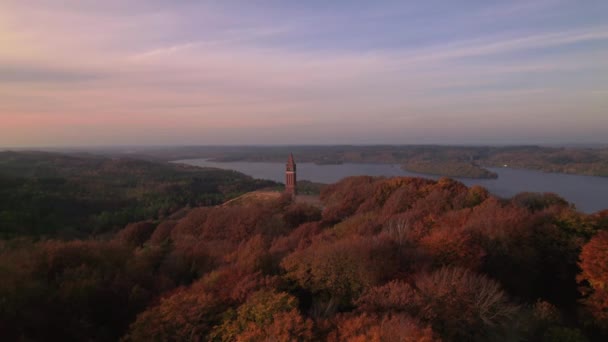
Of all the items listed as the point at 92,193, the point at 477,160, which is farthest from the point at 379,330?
the point at 477,160

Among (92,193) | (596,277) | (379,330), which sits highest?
(379,330)

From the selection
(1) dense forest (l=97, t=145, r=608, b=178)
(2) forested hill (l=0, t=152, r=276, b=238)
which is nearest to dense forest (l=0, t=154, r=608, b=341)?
(2) forested hill (l=0, t=152, r=276, b=238)

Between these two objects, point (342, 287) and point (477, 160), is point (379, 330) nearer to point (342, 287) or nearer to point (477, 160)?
point (342, 287)

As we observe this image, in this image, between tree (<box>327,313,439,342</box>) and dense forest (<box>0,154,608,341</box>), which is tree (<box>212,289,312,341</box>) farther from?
tree (<box>327,313,439,342</box>)

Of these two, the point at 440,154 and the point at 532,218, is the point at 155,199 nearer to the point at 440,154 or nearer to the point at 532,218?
the point at 532,218

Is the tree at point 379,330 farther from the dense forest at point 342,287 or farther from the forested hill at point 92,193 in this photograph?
the forested hill at point 92,193

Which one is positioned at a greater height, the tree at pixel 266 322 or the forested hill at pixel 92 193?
the tree at pixel 266 322

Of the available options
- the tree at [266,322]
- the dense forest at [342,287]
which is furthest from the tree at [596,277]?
the tree at [266,322]

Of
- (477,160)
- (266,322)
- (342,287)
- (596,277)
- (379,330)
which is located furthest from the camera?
(477,160)
